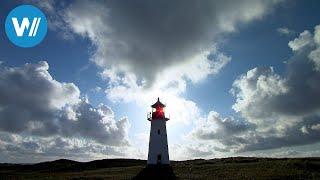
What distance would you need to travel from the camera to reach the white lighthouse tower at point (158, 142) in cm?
5012

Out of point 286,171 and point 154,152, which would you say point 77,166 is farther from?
point 286,171

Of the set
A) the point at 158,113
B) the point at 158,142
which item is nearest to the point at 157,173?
the point at 158,142

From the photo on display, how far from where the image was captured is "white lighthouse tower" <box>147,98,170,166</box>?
5012 centimetres

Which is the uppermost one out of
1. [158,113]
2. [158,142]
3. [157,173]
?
[158,113]

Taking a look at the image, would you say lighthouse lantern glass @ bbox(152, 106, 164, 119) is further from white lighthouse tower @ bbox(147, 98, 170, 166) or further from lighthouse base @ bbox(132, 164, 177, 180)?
lighthouse base @ bbox(132, 164, 177, 180)

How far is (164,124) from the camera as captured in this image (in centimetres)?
5119

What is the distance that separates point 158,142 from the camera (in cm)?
5034

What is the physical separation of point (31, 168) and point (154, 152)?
43.0m

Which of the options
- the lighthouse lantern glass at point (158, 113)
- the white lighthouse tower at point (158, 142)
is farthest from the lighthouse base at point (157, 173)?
the lighthouse lantern glass at point (158, 113)

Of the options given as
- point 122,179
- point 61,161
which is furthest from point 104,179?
point 61,161

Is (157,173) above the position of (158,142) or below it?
below

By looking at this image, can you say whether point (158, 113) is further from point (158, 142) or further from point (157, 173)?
point (157, 173)

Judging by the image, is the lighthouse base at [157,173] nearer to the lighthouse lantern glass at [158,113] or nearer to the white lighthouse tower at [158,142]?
the white lighthouse tower at [158,142]

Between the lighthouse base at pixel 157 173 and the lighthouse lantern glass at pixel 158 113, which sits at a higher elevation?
the lighthouse lantern glass at pixel 158 113
